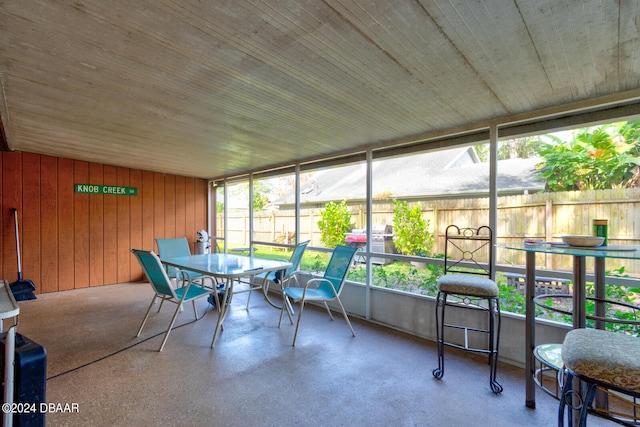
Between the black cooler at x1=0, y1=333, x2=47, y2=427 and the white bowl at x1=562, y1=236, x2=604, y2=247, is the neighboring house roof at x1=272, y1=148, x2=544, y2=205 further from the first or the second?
the black cooler at x1=0, y1=333, x2=47, y2=427

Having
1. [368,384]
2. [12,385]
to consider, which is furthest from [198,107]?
[368,384]

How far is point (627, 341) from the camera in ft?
3.88

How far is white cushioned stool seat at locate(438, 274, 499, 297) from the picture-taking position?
216cm

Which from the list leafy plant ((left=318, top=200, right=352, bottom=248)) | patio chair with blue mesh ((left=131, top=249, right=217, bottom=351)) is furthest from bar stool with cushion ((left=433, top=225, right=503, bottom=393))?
patio chair with blue mesh ((left=131, top=249, right=217, bottom=351))

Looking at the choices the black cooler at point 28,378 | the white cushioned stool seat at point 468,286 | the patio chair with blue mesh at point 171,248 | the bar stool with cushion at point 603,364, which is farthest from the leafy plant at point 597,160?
the patio chair with blue mesh at point 171,248

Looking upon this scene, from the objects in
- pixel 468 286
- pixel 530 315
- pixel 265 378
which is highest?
pixel 468 286

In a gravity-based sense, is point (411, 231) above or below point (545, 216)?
below

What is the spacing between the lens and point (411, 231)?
3668 mm

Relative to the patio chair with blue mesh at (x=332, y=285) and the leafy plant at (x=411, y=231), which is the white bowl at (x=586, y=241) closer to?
the leafy plant at (x=411, y=231)

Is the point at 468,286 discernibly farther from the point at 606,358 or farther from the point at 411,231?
the point at 411,231

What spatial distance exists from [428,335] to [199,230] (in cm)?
539

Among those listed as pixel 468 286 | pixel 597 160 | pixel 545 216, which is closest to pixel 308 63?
pixel 468 286

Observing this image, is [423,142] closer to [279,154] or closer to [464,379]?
[279,154]

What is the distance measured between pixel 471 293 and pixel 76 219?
6.06 metres
